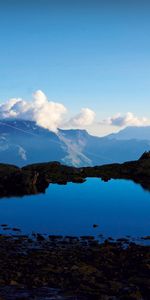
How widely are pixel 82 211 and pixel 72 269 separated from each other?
1100 inches

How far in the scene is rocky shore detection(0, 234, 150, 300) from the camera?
28203 millimetres

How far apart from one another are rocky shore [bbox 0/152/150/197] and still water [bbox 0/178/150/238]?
18.5 ft

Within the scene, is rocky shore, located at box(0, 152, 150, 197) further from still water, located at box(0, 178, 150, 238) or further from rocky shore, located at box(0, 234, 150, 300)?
rocky shore, located at box(0, 234, 150, 300)

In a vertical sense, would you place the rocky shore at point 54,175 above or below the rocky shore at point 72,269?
above

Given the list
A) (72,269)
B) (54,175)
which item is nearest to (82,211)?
(72,269)

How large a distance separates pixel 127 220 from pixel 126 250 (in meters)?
15.3

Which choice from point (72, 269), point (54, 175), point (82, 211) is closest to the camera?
point (72, 269)

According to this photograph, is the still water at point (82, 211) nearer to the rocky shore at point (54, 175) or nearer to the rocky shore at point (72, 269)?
the rocky shore at point (72, 269)

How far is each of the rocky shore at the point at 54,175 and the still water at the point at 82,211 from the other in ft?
18.5

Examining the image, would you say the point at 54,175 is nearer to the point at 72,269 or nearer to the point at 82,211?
the point at 82,211

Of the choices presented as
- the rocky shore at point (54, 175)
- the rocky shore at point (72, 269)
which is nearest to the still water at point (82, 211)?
the rocky shore at point (72, 269)

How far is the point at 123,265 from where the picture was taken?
34.6 metres

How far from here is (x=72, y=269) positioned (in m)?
33.0

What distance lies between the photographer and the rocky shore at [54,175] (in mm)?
86062
